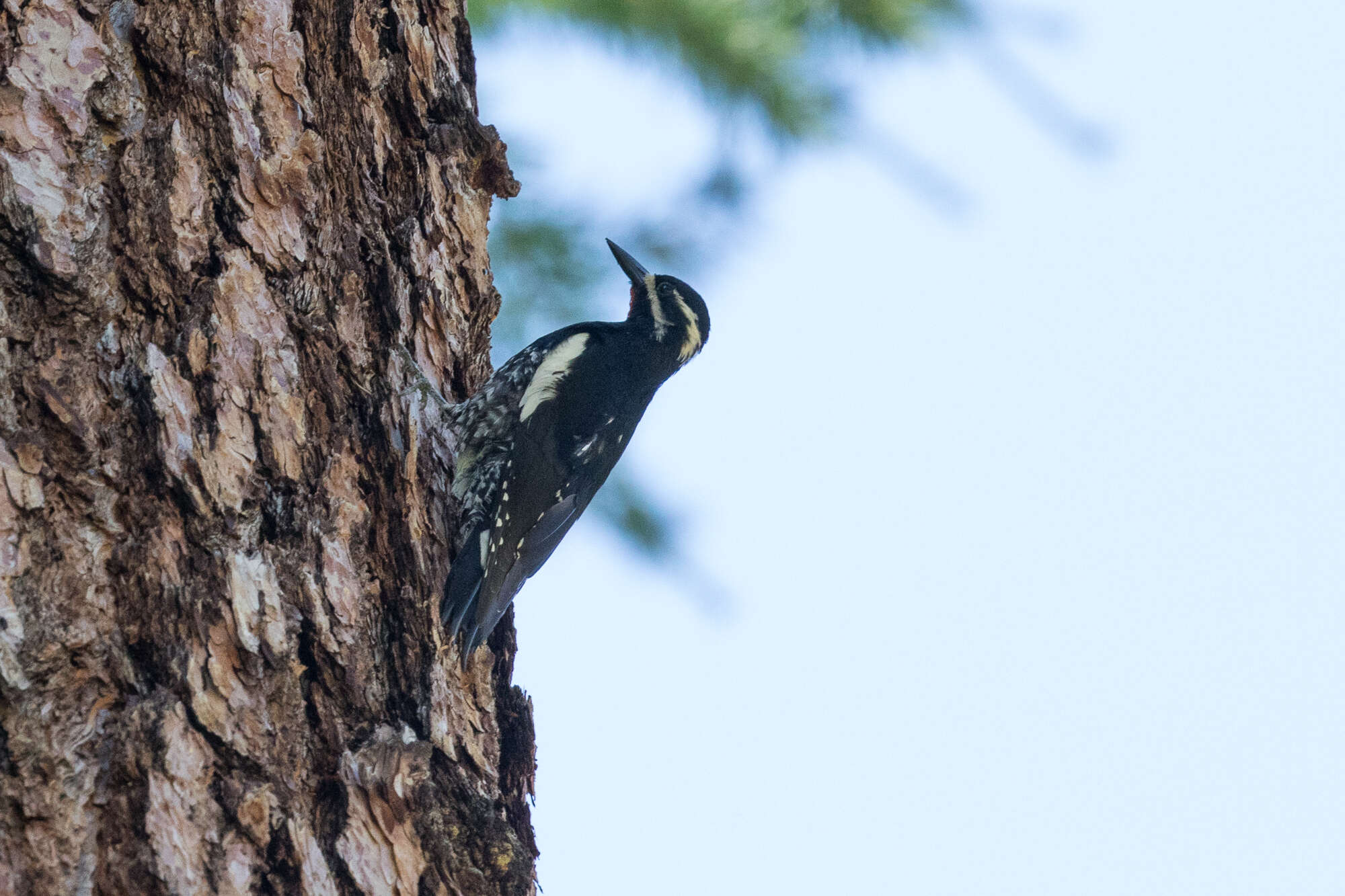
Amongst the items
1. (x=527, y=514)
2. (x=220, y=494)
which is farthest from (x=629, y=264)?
(x=220, y=494)

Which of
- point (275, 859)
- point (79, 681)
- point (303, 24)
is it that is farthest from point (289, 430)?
point (303, 24)

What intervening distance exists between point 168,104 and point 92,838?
1096 mm

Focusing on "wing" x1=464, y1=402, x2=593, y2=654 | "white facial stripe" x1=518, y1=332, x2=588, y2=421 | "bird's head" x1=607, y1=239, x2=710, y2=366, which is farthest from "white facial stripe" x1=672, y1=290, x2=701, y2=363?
"wing" x1=464, y1=402, x2=593, y2=654

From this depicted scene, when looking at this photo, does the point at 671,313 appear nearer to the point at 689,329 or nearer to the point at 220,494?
the point at 689,329

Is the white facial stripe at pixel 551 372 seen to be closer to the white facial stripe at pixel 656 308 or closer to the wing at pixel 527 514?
the wing at pixel 527 514

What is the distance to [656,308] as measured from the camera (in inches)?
152

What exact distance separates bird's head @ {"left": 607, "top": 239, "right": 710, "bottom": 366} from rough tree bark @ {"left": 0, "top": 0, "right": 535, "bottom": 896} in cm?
150

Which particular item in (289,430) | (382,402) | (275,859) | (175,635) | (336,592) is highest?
(382,402)

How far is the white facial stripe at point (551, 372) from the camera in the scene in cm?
314

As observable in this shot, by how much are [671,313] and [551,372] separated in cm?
70

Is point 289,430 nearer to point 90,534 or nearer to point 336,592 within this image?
point 336,592

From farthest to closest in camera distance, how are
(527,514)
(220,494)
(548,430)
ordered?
(548,430) < (527,514) < (220,494)

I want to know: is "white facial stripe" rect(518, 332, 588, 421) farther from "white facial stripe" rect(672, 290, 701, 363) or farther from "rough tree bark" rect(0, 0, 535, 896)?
"rough tree bark" rect(0, 0, 535, 896)

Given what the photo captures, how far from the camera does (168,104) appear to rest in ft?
6.20
